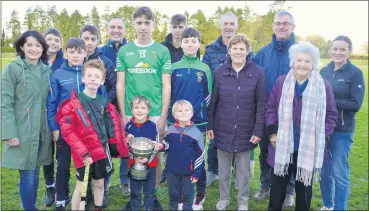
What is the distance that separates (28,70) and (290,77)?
301cm

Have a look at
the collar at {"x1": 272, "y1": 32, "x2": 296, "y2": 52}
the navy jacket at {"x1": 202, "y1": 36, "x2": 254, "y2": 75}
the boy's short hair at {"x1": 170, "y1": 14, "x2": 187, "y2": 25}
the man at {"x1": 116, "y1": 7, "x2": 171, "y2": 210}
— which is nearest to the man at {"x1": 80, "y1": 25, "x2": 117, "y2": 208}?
the man at {"x1": 116, "y1": 7, "x2": 171, "y2": 210}

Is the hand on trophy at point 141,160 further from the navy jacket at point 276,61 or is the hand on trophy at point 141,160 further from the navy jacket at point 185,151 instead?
the navy jacket at point 276,61

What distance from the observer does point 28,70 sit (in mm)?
3857

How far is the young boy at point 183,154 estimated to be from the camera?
13.0 feet

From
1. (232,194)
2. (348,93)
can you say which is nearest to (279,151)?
(348,93)

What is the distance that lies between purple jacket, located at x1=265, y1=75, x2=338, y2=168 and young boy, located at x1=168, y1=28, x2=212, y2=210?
33.1 inches

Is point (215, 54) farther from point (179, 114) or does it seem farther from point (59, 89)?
point (59, 89)

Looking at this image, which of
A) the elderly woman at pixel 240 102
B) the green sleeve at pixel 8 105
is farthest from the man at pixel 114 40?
the elderly woman at pixel 240 102

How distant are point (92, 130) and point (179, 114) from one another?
1.02 metres

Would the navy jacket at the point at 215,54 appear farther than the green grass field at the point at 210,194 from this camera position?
Yes

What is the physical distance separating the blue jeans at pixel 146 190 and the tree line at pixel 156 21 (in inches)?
953

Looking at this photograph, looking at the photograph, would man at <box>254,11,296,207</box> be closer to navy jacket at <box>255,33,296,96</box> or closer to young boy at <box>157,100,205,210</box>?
navy jacket at <box>255,33,296,96</box>

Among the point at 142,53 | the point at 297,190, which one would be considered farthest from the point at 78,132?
the point at 297,190

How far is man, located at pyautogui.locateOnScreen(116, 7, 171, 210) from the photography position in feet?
13.8
